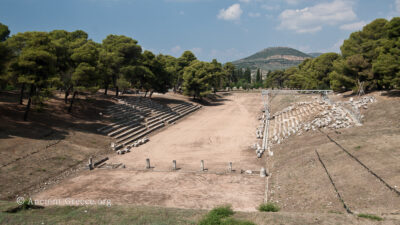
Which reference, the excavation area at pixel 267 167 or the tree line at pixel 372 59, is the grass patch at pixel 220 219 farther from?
the tree line at pixel 372 59

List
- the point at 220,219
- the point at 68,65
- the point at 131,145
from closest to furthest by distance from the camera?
the point at 220,219 → the point at 131,145 → the point at 68,65

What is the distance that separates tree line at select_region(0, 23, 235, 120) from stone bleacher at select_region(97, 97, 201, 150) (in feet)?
13.5

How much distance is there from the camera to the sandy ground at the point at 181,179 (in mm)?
14943

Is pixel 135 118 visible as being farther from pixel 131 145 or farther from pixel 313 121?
pixel 313 121

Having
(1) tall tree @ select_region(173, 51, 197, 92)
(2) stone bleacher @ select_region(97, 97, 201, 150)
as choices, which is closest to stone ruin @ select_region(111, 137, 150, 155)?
(2) stone bleacher @ select_region(97, 97, 201, 150)

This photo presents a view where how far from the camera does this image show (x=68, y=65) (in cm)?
2995

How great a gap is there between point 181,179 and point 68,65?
20596 millimetres

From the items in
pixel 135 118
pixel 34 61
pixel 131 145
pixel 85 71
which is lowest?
pixel 131 145

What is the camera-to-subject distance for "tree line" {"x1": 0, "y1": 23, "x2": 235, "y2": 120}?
2367 cm

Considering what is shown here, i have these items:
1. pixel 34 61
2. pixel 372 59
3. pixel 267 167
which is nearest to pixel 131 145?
pixel 34 61

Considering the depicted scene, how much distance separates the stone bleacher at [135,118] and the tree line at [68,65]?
13.5 ft

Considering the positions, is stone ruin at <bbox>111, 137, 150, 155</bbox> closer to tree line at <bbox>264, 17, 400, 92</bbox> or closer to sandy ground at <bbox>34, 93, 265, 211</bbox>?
sandy ground at <bbox>34, 93, 265, 211</bbox>

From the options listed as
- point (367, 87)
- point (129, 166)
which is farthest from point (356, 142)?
point (367, 87)

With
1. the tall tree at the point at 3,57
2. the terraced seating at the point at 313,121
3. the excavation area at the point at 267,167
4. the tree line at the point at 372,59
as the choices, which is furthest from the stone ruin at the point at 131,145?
the tree line at the point at 372,59
